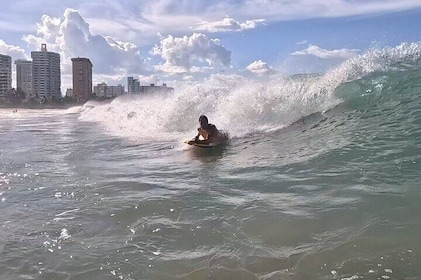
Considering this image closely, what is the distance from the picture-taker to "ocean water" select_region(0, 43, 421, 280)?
379 centimetres

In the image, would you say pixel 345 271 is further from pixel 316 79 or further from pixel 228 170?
pixel 316 79

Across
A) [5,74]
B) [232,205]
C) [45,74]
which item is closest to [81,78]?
[45,74]

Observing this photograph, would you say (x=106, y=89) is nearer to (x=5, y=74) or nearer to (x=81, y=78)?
(x=81, y=78)

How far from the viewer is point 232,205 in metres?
5.59

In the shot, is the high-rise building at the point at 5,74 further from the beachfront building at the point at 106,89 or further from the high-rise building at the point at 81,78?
the beachfront building at the point at 106,89

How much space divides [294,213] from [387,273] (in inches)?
66.1

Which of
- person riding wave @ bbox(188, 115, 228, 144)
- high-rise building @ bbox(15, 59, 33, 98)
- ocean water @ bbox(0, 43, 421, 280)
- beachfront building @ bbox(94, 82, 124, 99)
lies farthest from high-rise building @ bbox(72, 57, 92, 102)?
ocean water @ bbox(0, 43, 421, 280)

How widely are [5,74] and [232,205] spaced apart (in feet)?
466

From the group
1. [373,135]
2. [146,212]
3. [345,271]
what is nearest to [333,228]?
[345,271]

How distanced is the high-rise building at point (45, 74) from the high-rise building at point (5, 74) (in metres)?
7.78

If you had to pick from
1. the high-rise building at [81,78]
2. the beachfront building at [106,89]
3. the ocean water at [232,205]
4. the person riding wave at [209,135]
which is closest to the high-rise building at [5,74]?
the high-rise building at [81,78]

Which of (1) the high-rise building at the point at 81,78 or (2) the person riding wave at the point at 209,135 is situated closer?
(2) the person riding wave at the point at 209,135

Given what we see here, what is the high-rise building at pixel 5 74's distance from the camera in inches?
4869

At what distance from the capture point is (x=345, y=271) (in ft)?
11.6
